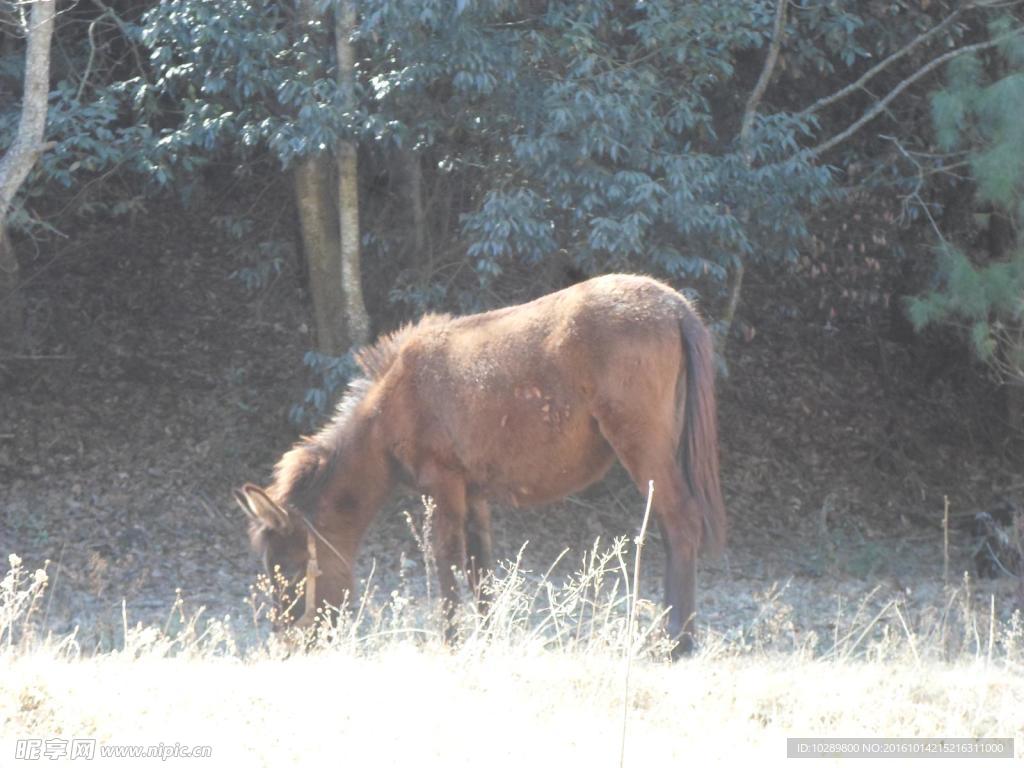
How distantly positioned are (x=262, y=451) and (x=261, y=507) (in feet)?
15.7

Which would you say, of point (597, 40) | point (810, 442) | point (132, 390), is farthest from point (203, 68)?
point (810, 442)

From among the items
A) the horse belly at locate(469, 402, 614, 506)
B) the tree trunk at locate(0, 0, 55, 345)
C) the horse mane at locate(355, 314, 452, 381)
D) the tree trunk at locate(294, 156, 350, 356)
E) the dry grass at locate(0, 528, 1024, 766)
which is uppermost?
the tree trunk at locate(0, 0, 55, 345)

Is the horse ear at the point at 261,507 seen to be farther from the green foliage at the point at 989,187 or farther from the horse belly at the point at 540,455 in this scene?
the green foliage at the point at 989,187

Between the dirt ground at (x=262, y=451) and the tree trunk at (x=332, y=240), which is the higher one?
the tree trunk at (x=332, y=240)

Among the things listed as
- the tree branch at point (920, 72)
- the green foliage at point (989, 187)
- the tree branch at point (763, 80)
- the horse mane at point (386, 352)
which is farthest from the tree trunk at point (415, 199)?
the green foliage at point (989, 187)

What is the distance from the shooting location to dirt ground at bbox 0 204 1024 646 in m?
10.3

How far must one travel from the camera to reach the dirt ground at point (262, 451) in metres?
10.3

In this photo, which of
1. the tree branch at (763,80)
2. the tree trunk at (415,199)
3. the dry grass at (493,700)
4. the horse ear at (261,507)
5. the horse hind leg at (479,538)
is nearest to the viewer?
the dry grass at (493,700)

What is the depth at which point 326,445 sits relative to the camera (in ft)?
25.3

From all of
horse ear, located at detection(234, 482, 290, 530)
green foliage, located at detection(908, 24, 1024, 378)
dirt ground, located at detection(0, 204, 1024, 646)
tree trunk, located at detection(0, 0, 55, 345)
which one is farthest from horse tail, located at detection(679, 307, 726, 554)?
tree trunk, located at detection(0, 0, 55, 345)

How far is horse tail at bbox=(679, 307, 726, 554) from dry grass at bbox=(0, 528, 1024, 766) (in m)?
0.88

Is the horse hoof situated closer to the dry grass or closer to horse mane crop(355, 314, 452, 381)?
the dry grass

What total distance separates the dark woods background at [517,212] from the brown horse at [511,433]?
1.90m

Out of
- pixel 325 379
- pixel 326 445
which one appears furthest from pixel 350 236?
pixel 326 445
